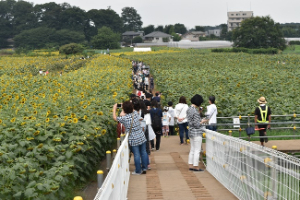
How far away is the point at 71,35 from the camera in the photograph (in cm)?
12875

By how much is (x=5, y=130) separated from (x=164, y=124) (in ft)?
27.2

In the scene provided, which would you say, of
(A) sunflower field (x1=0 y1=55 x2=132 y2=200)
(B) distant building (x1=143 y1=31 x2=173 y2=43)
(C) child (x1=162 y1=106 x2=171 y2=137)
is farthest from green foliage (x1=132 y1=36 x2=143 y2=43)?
(A) sunflower field (x1=0 y1=55 x2=132 y2=200)

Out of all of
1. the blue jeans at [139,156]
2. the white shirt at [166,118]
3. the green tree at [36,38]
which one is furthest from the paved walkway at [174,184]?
the green tree at [36,38]

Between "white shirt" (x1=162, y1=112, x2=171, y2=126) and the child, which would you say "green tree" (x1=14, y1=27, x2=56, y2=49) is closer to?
the child

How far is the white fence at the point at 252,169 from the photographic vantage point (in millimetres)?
6457

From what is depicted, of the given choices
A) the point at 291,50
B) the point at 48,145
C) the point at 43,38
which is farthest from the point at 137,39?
the point at 48,145

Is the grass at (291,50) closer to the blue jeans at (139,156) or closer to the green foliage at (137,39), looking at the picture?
the green foliage at (137,39)

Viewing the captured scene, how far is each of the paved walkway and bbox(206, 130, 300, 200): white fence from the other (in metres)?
0.23

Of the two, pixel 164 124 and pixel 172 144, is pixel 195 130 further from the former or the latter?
pixel 164 124

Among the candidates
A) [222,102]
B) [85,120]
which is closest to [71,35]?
[222,102]

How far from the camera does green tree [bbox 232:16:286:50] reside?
99812 mm

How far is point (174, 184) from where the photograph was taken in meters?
9.83

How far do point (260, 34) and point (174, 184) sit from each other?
93.3m

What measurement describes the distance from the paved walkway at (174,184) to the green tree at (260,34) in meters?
91.0
